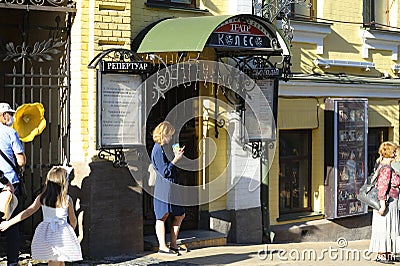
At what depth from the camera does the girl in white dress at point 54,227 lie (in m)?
7.44

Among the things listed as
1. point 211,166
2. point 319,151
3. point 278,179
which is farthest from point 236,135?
point 319,151

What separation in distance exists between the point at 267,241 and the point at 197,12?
3558 mm

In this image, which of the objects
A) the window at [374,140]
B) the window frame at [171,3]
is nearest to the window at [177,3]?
the window frame at [171,3]

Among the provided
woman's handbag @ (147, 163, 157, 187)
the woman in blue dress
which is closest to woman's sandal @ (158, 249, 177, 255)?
the woman in blue dress

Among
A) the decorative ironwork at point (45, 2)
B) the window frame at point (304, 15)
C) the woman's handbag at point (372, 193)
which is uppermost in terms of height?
the window frame at point (304, 15)

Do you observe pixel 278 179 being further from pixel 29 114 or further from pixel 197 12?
pixel 29 114

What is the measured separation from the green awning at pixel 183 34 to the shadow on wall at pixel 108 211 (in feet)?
5.13

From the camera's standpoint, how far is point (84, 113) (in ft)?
31.1

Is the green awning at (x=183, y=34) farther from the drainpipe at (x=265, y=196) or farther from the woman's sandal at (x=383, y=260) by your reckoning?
the woman's sandal at (x=383, y=260)

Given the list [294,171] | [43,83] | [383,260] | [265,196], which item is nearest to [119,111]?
[43,83]

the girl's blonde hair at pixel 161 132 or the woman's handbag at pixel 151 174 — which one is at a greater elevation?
the girl's blonde hair at pixel 161 132

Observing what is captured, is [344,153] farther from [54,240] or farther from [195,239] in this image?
[54,240]

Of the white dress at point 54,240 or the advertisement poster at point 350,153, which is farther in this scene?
the advertisement poster at point 350,153

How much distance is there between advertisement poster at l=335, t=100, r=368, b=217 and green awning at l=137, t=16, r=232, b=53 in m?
4.01
